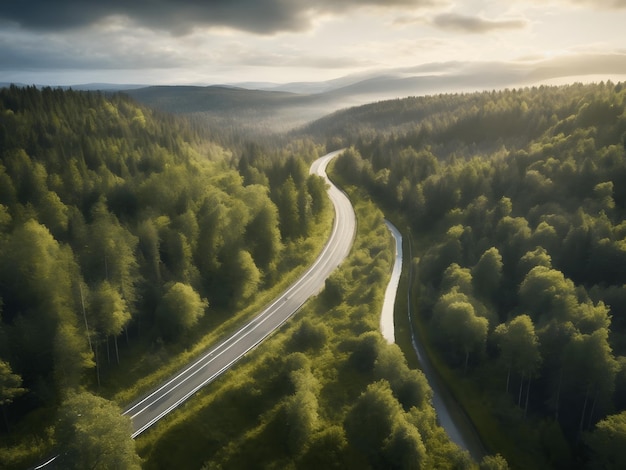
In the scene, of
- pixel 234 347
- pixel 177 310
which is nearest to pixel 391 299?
pixel 234 347

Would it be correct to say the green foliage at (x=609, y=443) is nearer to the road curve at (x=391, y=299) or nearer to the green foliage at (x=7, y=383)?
the road curve at (x=391, y=299)

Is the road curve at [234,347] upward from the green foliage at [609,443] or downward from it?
downward

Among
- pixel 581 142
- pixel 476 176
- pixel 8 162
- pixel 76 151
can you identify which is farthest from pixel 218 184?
pixel 581 142

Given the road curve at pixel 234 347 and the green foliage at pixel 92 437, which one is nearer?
the green foliage at pixel 92 437

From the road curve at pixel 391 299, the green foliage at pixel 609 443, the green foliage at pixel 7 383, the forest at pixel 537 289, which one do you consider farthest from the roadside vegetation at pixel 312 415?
the green foliage at pixel 7 383

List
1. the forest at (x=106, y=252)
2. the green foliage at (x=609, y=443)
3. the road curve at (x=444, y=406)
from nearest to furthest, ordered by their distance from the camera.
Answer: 1. the green foliage at (x=609, y=443)
2. the forest at (x=106, y=252)
3. the road curve at (x=444, y=406)

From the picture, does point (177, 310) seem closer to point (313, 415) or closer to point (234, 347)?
point (234, 347)
